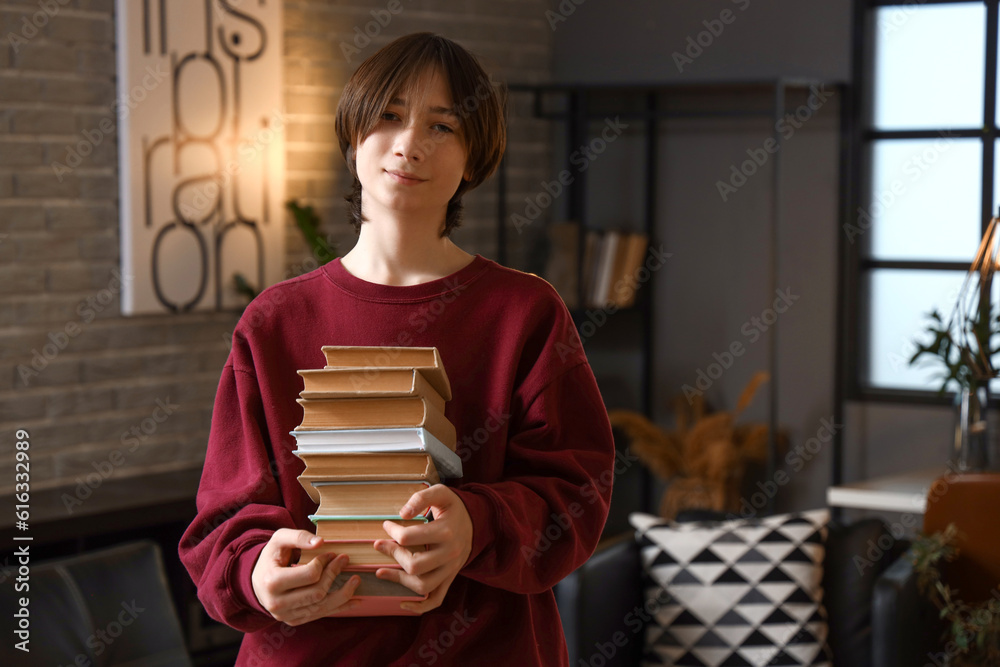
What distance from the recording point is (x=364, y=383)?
914mm

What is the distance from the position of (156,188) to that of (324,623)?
85.9 inches

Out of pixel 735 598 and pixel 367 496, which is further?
pixel 735 598

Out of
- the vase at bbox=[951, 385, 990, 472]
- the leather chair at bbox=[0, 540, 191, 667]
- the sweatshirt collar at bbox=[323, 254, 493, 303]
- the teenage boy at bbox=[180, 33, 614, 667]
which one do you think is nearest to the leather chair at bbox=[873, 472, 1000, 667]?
the vase at bbox=[951, 385, 990, 472]

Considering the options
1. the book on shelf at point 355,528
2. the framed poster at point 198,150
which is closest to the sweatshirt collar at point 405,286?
the book on shelf at point 355,528

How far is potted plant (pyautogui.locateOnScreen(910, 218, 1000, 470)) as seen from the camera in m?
2.92

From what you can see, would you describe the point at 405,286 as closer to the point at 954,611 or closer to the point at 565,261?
the point at 954,611

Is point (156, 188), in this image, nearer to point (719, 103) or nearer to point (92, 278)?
point (92, 278)

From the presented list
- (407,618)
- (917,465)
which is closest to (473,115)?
(407,618)

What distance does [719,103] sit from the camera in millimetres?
3824

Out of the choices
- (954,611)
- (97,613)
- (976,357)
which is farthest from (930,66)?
(97,613)

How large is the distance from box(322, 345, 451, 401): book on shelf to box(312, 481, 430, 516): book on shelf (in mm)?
93

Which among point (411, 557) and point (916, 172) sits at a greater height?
point (916, 172)

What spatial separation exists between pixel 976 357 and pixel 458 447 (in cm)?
238

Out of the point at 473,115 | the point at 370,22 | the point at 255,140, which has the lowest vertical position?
the point at 473,115
